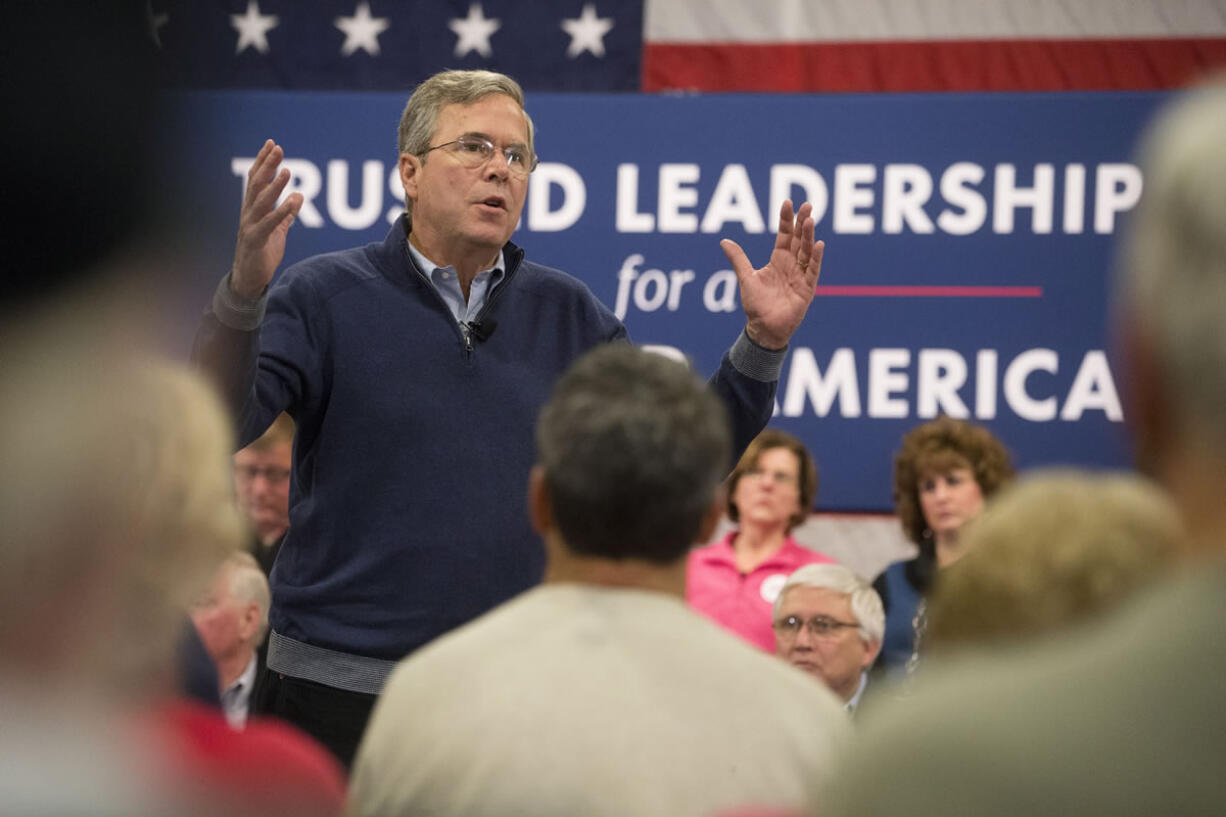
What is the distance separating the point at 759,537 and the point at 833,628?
66cm

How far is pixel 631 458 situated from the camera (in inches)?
57.3

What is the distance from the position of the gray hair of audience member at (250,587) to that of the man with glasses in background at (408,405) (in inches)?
41.3

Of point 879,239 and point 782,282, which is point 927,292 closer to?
point 879,239

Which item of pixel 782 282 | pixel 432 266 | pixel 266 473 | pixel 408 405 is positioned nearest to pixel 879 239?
pixel 266 473

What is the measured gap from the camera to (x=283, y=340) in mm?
2486

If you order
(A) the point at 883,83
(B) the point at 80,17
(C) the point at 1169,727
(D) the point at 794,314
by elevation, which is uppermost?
(A) the point at 883,83

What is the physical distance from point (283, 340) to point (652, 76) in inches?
139

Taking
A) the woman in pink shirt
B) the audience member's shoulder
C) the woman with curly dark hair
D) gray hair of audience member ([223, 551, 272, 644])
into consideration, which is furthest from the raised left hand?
the audience member's shoulder

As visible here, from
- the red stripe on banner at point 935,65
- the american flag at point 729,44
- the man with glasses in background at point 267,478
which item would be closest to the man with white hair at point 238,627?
the man with glasses in background at point 267,478

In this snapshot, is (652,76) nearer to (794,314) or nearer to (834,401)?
(834,401)

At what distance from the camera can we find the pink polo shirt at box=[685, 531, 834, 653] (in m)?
4.28

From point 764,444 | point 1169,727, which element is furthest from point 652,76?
point 1169,727

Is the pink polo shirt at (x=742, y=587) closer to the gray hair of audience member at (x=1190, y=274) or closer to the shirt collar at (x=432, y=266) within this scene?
the shirt collar at (x=432, y=266)

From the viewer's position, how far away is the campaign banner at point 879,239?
5234mm
